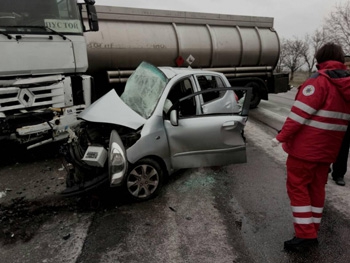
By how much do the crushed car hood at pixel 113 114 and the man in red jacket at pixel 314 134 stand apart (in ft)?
5.83

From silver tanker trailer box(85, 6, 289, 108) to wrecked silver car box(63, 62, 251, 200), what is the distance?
371 cm

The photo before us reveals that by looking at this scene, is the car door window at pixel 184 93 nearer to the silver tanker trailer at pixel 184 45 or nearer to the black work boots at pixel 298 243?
the black work boots at pixel 298 243

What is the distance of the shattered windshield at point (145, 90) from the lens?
13.7 feet

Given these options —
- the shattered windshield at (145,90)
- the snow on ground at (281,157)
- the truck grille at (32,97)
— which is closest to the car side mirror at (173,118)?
the shattered windshield at (145,90)

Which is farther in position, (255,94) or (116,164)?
(255,94)

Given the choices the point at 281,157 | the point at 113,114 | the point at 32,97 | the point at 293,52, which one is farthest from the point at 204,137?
the point at 293,52

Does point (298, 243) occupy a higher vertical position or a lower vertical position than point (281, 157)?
higher

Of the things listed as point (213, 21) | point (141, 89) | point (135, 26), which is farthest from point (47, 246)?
point (213, 21)

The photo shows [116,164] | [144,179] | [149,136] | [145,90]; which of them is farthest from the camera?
[145,90]

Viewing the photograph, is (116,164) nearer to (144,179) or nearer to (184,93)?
(144,179)

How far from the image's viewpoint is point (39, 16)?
5258 mm

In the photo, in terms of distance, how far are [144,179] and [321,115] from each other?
2.25 metres

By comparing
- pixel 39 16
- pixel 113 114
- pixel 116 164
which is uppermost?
pixel 39 16

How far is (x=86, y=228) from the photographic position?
3.40 metres
